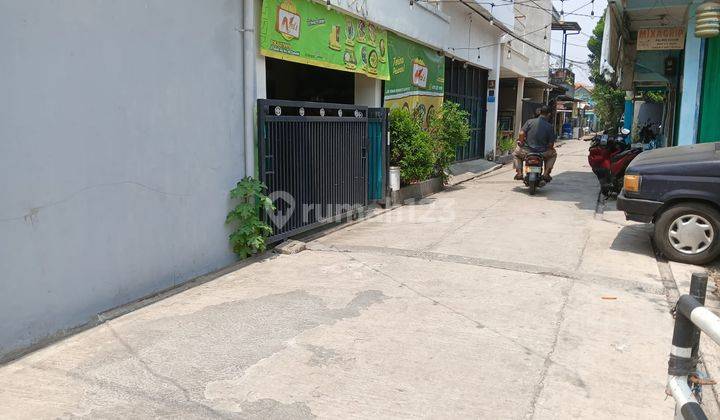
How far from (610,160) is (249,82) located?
7.61 meters

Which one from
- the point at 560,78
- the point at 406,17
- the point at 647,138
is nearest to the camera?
the point at 406,17

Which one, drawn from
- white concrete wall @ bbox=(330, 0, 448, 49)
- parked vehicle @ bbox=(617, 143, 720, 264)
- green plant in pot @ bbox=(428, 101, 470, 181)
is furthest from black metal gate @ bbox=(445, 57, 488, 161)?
parked vehicle @ bbox=(617, 143, 720, 264)

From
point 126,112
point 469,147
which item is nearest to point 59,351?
point 126,112

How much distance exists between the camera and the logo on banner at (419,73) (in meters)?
12.4

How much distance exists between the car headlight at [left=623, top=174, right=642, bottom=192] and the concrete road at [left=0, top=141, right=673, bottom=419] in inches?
32.3

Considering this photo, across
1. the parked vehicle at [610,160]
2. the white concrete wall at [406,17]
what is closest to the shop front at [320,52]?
the white concrete wall at [406,17]

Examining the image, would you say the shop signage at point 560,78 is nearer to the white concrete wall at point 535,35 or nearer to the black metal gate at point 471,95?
the white concrete wall at point 535,35

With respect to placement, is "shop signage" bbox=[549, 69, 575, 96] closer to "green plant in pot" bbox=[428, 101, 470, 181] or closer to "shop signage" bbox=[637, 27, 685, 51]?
"shop signage" bbox=[637, 27, 685, 51]

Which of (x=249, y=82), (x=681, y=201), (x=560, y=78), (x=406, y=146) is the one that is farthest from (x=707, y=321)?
(x=560, y=78)

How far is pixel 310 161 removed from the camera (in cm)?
750

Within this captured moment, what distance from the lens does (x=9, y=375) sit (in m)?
3.66

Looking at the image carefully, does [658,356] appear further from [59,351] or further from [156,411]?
[59,351]

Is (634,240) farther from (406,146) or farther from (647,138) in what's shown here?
(647,138)

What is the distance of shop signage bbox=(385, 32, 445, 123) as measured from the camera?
1128 centimetres
